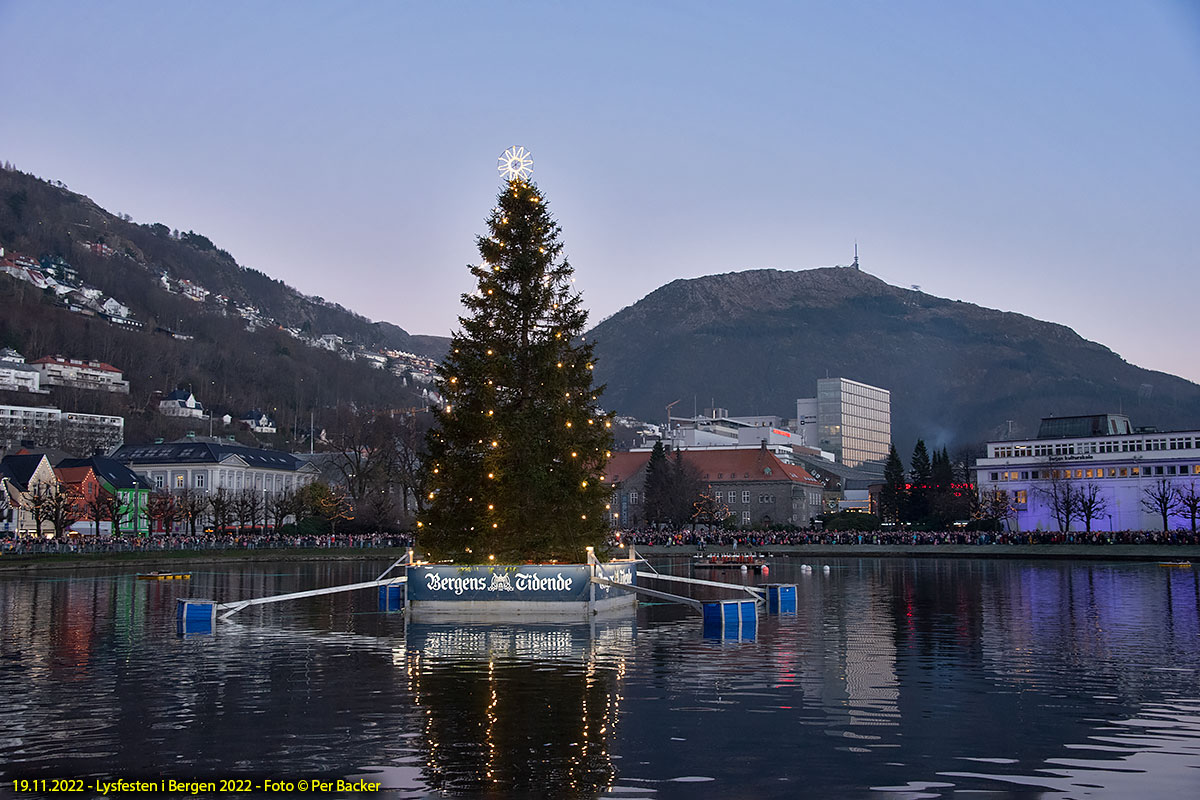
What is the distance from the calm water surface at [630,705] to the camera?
13.2 meters

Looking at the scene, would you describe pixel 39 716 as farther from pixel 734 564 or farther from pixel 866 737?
pixel 734 564

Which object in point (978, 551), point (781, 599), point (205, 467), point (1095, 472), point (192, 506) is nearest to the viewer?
point (781, 599)

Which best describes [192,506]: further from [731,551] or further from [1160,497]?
[1160,497]

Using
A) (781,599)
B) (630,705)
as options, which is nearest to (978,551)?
(781,599)

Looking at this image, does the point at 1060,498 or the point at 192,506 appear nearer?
the point at 192,506

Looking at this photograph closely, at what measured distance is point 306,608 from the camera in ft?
134

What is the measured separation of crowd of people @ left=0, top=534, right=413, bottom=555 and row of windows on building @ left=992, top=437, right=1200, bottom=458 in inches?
3354

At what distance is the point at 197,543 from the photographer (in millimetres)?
97812

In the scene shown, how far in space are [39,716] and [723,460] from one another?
159 m

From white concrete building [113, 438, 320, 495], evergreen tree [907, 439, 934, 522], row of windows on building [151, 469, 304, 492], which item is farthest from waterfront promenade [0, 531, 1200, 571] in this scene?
white concrete building [113, 438, 320, 495]

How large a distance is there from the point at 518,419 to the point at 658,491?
358 ft

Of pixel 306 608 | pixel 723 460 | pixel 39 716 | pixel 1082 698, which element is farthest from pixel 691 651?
pixel 723 460

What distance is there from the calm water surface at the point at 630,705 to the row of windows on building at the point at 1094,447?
107 metres

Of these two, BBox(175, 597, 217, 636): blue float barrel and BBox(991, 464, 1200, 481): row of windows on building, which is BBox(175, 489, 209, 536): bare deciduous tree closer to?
BBox(175, 597, 217, 636): blue float barrel
